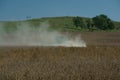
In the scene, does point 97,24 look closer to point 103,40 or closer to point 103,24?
point 103,24

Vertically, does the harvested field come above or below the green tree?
above

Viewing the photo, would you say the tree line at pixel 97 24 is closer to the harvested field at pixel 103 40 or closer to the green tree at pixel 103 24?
the green tree at pixel 103 24

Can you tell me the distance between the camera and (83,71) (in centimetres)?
1321

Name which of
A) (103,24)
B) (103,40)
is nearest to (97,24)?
(103,24)

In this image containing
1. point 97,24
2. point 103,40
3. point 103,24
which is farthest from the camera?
point 97,24

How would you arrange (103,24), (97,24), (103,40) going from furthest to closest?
(97,24), (103,24), (103,40)

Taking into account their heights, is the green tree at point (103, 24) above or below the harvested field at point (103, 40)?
below

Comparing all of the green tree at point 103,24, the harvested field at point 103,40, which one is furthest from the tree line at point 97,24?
the harvested field at point 103,40

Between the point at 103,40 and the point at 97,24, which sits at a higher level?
the point at 103,40

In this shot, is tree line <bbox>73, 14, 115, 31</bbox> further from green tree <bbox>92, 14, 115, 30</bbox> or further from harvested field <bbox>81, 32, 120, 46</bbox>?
harvested field <bbox>81, 32, 120, 46</bbox>

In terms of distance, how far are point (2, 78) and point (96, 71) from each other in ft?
10.5

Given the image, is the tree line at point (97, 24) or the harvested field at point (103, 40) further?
the tree line at point (97, 24)

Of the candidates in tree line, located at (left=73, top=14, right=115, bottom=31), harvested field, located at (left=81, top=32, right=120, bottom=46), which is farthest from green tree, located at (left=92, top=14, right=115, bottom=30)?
harvested field, located at (left=81, top=32, right=120, bottom=46)

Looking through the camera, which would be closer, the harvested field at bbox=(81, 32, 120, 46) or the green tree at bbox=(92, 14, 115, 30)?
the harvested field at bbox=(81, 32, 120, 46)
